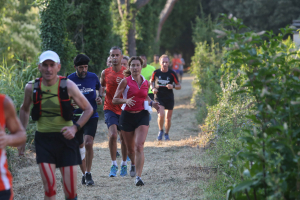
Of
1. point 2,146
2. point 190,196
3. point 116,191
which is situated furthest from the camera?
point 116,191

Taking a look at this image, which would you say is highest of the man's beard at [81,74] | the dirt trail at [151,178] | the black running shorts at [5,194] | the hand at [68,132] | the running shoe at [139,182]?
the man's beard at [81,74]

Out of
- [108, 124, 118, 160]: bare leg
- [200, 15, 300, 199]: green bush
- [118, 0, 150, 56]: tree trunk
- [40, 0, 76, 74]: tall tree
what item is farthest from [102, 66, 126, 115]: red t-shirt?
[118, 0, 150, 56]: tree trunk

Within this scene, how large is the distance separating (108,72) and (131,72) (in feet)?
3.42

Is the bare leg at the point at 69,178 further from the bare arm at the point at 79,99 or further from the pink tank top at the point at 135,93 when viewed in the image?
the pink tank top at the point at 135,93

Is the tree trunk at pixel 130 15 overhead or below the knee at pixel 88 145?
overhead

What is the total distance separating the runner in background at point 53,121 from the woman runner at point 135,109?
1.92 meters

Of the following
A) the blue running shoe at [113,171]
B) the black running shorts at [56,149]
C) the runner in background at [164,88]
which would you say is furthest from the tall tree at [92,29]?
the black running shorts at [56,149]

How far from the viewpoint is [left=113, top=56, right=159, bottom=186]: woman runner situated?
6.10 m

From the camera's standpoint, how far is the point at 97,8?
541 inches

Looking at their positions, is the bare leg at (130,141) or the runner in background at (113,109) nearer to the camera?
the bare leg at (130,141)

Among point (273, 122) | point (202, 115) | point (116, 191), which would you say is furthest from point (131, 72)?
point (202, 115)

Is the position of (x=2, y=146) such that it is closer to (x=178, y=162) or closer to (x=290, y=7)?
(x=178, y=162)

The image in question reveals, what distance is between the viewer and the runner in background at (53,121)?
13.4 ft

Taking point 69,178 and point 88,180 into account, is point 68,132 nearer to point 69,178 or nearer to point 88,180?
point 69,178
